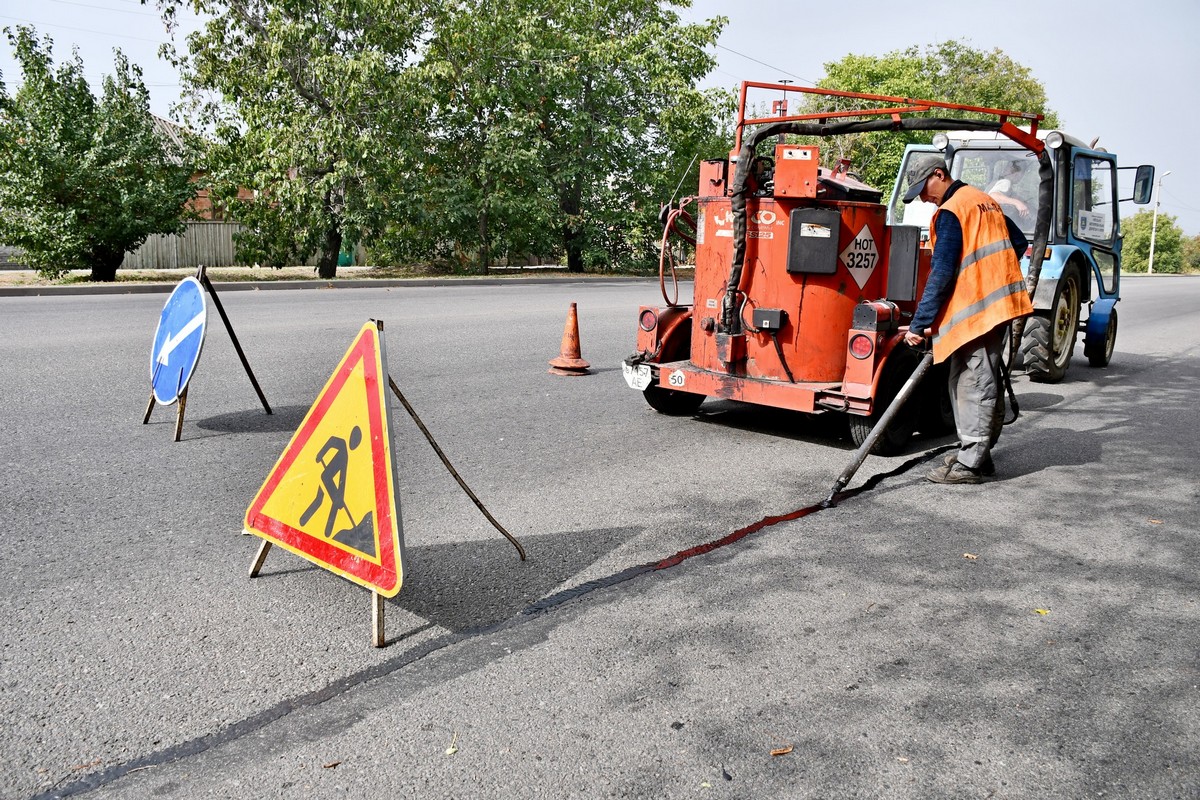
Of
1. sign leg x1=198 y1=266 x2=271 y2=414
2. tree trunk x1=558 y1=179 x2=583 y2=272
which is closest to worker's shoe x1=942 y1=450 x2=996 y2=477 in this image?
sign leg x1=198 y1=266 x2=271 y2=414

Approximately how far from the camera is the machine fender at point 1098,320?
10875mm

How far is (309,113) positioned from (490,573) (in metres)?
21.7

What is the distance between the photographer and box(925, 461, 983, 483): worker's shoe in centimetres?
589

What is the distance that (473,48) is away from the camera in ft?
84.1

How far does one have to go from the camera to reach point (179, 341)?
659cm

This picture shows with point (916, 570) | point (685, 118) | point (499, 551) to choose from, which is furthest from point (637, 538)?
point (685, 118)

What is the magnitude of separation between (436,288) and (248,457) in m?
16.4

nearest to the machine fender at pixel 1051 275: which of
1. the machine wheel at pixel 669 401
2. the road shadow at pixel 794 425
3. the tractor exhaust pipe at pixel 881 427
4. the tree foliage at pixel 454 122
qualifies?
the road shadow at pixel 794 425

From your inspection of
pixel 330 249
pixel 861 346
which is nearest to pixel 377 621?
pixel 861 346

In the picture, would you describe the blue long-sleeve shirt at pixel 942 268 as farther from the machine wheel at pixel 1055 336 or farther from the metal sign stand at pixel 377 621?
the machine wheel at pixel 1055 336

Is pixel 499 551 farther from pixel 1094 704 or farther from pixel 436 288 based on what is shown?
pixel 436 288

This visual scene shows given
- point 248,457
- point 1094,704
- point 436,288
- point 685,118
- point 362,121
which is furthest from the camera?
point 685,118

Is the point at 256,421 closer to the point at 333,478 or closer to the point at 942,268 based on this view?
the point at 333,478

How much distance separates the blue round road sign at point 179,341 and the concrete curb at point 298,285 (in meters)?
13.0
